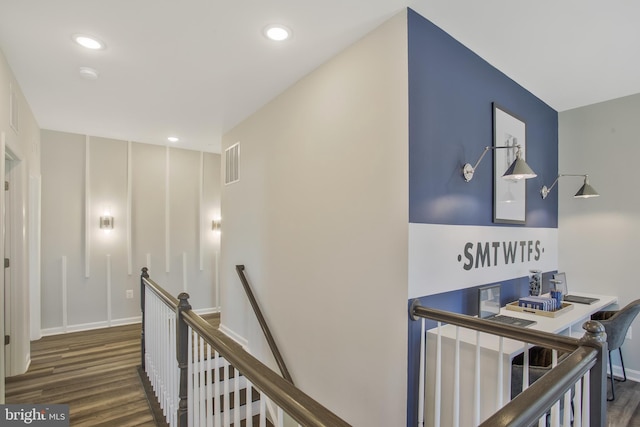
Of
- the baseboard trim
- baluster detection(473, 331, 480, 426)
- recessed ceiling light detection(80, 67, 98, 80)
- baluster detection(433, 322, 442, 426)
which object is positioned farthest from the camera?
the baseboard trim

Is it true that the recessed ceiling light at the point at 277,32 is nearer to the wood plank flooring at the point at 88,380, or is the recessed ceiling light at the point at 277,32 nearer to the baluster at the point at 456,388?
the baluster at the point at 456,388

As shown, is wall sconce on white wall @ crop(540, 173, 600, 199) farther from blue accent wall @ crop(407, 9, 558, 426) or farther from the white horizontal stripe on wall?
blue accent wall @ crop(407, 9, 558, 426)

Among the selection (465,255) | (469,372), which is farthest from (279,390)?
(465,255)

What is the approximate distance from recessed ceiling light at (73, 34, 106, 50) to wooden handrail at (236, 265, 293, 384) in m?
2.38

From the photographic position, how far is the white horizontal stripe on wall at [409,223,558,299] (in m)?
1.94

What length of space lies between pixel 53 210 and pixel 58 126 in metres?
1.12

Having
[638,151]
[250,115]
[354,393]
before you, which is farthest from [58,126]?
[638,151]

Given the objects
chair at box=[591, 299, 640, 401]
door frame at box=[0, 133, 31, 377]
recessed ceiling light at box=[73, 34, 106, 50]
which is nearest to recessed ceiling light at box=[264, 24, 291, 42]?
recessed ceiling light at box=[73, 34, 106, 50]

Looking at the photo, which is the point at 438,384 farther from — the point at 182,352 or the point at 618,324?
the point at 618,324

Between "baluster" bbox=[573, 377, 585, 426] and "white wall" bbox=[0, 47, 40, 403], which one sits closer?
"baluster" bbox=[573, 377, 585, 426]

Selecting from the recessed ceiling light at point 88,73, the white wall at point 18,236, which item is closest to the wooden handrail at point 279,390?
the recessed ceiling light at point 88,73

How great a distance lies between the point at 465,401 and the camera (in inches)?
70.5

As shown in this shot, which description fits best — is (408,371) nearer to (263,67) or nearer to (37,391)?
(263,67)

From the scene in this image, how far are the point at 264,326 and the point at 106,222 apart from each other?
3.13m
